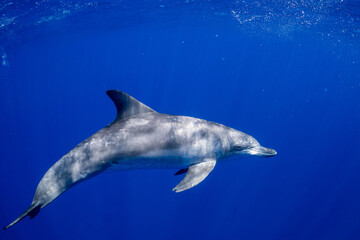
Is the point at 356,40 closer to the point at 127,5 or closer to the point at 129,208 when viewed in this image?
the point at 127,5

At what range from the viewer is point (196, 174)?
5.86m

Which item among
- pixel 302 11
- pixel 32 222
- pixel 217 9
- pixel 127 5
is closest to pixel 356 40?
pixel 302 11

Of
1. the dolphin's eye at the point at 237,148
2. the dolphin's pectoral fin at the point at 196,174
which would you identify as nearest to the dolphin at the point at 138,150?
the dolphin's pectoral fin at the point at 196,174

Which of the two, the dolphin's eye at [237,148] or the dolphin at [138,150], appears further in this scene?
the dolphin's eye at [237,148]

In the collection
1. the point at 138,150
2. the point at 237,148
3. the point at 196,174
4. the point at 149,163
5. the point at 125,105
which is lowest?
the point at 196,174

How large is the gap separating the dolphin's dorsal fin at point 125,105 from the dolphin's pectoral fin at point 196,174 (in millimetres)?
1865

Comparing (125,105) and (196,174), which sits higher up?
(125,105)

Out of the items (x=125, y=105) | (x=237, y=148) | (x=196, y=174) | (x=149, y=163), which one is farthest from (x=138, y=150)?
(x=237, y=148)

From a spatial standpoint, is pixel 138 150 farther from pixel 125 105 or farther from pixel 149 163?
pixel 125 105

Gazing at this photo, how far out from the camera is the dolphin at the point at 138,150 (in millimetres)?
5336

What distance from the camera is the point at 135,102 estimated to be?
6.23m

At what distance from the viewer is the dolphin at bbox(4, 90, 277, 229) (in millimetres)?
5336

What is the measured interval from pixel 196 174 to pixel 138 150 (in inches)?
55.1

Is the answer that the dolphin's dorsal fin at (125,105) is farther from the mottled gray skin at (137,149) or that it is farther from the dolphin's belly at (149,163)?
the dolphin's belly at (149,163)
